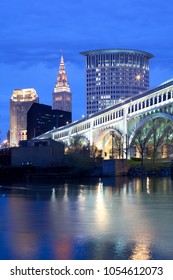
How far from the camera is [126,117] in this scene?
397 feet

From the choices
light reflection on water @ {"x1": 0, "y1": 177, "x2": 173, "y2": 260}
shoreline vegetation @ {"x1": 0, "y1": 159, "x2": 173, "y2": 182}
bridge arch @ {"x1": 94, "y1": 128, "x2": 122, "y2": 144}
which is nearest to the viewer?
light reflection on water @ {"x1": 0, "y1": 177, "x2": 173, "y2": 260}

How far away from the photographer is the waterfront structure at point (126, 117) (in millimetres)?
100875

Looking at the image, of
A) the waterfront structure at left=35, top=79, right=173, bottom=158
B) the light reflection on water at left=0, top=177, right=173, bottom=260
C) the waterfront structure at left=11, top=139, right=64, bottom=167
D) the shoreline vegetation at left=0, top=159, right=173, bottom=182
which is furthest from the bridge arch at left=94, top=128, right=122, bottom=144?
the light reflection on water at left=0, top=177, right=173, bottom=260

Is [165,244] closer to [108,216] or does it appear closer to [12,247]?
[12,247]

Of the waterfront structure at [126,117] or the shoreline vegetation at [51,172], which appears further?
the waterfront structure at [126,117]

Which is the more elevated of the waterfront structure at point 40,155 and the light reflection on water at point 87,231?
the waterfront structure at point 40,155

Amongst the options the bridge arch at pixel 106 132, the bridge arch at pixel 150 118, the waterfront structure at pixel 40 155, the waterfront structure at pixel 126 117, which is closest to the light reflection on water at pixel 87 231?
the waterfront structure at pixel 40 155

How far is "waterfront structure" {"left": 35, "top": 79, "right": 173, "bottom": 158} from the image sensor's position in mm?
100875

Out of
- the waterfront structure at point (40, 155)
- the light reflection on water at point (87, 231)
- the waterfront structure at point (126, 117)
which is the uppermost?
the waterfront structure at point (126, 117)

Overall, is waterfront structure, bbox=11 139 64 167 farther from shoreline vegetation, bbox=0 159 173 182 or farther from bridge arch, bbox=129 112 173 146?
bridge arch, bbox=129 112 173 146

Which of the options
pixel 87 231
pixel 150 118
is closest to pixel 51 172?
pixel 150 118

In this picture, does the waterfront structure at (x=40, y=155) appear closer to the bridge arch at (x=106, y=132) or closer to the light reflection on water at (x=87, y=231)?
the light reflection on water at (x=87, y=231)

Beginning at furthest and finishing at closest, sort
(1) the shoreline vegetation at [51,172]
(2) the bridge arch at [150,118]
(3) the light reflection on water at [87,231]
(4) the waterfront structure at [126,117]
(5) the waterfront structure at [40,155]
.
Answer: (4) the waterfront structure at [126,117], (2) the bridge arch at [150,118], (5) the waterfront structure at [40,155], (1) the shoreline vegetation at [51,172], (3) the light reflection on water at [87,231]
